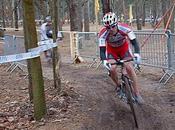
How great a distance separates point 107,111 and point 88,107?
0.61m

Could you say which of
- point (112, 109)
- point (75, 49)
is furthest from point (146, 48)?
point (112, 109)

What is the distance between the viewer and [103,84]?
1143 centimetres

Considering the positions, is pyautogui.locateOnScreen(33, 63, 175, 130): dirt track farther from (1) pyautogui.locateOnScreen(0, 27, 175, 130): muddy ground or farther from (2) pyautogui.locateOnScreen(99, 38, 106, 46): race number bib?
(2) pyautogui.locateOnScreen(99, 38, 106, 46): race number bib

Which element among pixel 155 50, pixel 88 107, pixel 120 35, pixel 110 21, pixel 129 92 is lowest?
pixel 88 107

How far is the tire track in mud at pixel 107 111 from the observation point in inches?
281

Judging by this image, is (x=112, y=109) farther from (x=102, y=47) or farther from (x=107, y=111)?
(x=102, y=47)

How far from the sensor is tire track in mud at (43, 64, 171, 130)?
714 centimetres

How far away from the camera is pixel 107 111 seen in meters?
8.17

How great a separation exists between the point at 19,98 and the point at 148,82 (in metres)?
3.75

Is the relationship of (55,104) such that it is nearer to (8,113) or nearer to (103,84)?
(8,113)

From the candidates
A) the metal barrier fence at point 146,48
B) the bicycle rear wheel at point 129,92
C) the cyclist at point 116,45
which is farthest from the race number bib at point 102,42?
the metal barrier fence at point 146,48

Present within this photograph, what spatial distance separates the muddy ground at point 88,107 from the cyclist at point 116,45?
0.57 metres

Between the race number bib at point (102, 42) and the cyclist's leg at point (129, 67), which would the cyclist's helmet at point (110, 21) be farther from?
the cyclist's leg at point (129, 67)

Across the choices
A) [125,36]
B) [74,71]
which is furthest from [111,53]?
[74,71]
